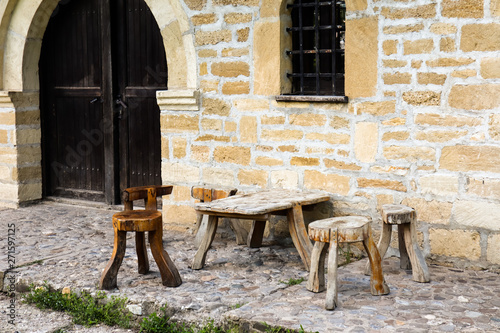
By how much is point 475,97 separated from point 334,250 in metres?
1.54

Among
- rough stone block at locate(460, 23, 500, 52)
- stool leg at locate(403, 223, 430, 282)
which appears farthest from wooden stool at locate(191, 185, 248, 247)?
rough stone block at locate(460, 23, 500, 52)

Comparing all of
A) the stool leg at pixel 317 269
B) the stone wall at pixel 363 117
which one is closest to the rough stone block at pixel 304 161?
the stone wall at pixel 363 117

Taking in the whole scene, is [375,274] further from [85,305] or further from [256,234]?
[85,305]

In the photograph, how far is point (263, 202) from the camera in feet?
16.4

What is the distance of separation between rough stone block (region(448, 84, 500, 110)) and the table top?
4.02 ft

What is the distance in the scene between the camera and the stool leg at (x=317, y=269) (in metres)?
4.38

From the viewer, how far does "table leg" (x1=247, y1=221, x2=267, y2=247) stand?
5.59m

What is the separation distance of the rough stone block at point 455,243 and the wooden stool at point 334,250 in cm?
80

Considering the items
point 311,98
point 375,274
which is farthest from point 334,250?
point 311,98

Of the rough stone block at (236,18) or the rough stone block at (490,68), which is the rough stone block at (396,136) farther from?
the rough stone block at (236,18)

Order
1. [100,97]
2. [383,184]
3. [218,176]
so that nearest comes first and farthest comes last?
1. [383,184]
2. [218,176]
3. [100,97]

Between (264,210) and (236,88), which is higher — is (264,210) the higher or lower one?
the lower one

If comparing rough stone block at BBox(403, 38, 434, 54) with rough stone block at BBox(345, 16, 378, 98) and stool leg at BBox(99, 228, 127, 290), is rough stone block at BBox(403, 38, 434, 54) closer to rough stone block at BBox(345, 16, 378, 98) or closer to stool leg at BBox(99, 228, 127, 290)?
rough stone block at BBox(345, 16, 378, 98)

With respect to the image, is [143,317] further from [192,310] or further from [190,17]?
[190,17]
